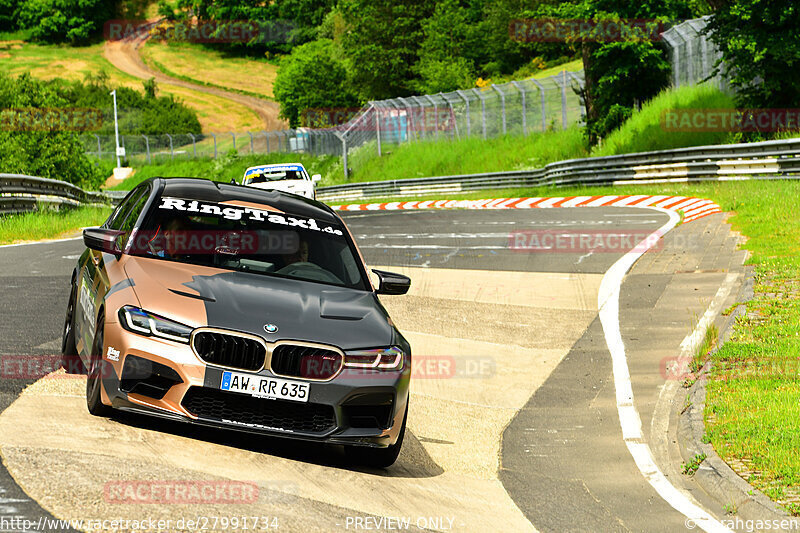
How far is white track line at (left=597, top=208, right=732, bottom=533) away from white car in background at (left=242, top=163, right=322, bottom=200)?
34.4 ft

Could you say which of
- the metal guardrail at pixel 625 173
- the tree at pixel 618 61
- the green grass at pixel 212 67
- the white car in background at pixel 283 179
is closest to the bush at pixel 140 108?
the green grass at pixel 212 67

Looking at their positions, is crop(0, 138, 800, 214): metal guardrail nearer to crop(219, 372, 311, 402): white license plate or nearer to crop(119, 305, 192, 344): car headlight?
crop(119, 305, 192, 344): car headlight

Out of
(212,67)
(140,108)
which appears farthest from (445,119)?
(212,67)

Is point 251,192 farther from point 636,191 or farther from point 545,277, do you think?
point 636,191

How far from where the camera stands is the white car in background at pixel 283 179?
931 inches

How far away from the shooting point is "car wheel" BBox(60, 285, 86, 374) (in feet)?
24.7

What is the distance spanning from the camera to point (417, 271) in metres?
14.8

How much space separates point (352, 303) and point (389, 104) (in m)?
48.1

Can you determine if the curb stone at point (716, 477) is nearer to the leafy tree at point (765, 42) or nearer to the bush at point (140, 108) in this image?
the leafy tree at point (765, 42)

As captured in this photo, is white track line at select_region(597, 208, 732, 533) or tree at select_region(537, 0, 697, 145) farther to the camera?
tree at select_region(537, 0, 697, 145)

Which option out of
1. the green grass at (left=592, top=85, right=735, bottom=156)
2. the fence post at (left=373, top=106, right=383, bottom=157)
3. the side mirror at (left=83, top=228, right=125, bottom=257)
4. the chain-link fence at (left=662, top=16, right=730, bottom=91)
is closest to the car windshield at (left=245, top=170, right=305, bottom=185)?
the green grass at (left=592, top=85, right=735, bottom=156)

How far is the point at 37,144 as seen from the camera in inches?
1326

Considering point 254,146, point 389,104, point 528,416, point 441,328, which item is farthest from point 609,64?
point 254,146

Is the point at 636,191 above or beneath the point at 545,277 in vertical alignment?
beneath
